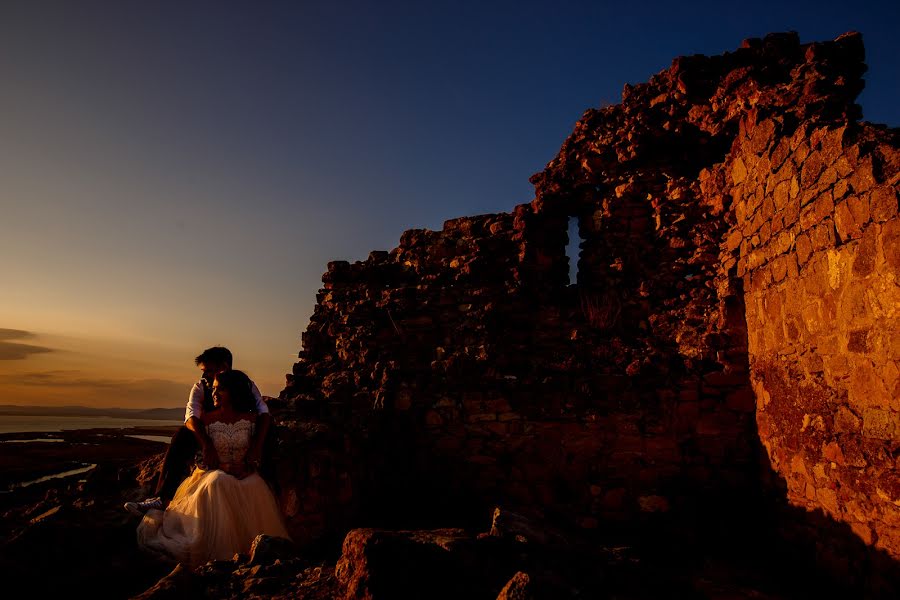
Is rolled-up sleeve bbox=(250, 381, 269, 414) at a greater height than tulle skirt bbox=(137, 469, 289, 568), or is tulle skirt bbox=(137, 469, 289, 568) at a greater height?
rolled-up sleeve bbox=(250, 381, 269, 414)

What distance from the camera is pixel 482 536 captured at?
302 cm

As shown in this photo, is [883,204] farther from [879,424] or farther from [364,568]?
[364,568]

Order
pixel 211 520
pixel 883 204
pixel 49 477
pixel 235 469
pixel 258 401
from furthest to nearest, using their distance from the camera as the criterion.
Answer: pixel 49 477
pixel 258 401
pixel 235 469
pixel 211 520
pixel 883 204

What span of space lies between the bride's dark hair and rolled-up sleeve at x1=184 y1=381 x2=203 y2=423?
0.64ft

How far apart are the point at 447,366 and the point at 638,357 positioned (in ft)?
8.10

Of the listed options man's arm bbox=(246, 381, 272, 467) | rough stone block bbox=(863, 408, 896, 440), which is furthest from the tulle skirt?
rough stone block bbox=(863, 408, 896, 440)

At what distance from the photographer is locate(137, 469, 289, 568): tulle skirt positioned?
3.75 m

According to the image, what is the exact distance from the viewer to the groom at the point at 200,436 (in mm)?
4395

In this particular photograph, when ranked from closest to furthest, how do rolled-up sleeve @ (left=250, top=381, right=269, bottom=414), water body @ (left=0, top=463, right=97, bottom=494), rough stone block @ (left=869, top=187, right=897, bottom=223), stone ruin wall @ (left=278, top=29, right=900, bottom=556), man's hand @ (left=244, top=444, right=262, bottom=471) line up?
rough stone block @ (left=869, top=187, right=897, bottom=223)
stone ruin wall @ (left=278, top=29, right=900, bottom=556)
man's hand @ (left=244, top=444, right=262, bottom=471)
rolled-up sleeve @ (left=250, top=381, right=269, bottom=414)
water body @ (left=0, top=463, right=97, bottom=494)

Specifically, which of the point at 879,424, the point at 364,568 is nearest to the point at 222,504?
the point at 364,568

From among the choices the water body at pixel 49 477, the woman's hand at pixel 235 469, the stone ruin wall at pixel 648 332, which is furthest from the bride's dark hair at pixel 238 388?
the water body at pixel 49 477

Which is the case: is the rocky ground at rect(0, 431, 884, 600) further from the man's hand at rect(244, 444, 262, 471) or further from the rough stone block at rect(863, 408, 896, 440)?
the rough stone block at rect(863, 408, 896, 440)

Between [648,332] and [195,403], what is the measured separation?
5.43 m

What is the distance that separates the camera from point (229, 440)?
14.5 feet
